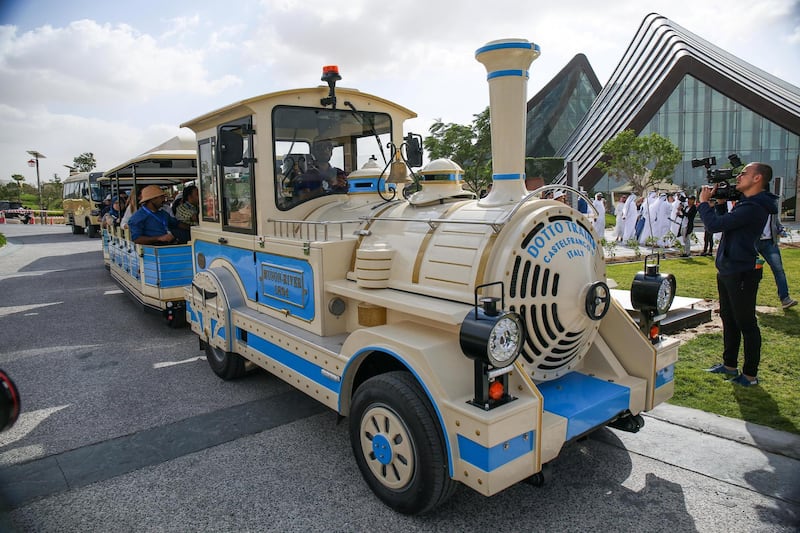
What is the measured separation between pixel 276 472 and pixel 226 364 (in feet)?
6.33

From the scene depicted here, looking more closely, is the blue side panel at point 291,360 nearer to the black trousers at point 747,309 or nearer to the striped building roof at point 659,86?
the black trousers at point 747,309

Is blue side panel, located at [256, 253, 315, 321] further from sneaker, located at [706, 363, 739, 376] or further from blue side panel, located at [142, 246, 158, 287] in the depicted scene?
sneaker, located at [706, 363, 739, 376]

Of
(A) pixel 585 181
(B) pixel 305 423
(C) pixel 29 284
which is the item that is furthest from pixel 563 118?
(B) pixel 305 423

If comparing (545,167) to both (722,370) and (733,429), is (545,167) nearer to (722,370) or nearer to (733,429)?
(722,370)

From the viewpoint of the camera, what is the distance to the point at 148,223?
25.3ft

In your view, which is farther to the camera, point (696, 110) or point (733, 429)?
point (696, 110)

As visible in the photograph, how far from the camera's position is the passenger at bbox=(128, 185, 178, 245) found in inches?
302

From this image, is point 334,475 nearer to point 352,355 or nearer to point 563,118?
point 352,355

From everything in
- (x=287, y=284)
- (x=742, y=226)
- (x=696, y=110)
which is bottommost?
(x=287, y=284)

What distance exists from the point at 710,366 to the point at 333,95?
4.38 m

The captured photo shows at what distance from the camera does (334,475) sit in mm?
3453

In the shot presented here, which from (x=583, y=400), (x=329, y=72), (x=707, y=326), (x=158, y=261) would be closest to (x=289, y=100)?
(x=329, y=72)

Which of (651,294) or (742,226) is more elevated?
(742,226)

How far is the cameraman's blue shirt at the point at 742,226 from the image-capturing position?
4422 mm
